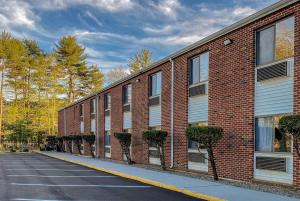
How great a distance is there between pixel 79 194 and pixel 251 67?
23.4ft

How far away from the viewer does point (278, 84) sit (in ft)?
39.9

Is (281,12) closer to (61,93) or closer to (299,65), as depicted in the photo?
(299,65)

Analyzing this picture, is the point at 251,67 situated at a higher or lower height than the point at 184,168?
higher

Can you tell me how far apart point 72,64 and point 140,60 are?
11756 mm

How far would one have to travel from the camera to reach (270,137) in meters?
12.5

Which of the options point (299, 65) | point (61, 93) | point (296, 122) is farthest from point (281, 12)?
point (61, 93)

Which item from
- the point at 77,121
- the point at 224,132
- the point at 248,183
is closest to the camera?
the point at 248,183

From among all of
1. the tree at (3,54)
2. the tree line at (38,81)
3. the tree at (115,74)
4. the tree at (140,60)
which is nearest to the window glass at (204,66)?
the tree line at (38,81)

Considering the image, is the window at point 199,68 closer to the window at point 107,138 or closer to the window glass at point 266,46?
the window glass at point 266,46

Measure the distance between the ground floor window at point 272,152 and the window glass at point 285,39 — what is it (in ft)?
6.65

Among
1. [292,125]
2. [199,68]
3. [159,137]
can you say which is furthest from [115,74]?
[292,125]

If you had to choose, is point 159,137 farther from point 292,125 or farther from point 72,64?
point 72,64

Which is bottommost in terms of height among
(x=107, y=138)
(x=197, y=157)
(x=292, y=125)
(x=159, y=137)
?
(x=107, y=138)

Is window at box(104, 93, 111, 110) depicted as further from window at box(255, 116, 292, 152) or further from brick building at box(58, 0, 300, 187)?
window at box(255, 116, 292, 152)
